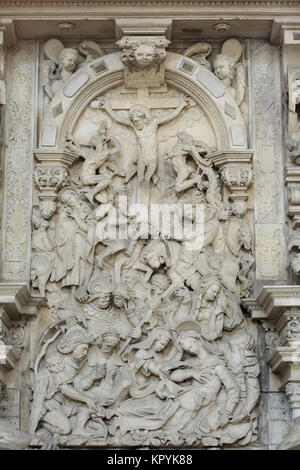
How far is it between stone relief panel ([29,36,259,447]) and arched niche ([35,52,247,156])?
0.24 feet

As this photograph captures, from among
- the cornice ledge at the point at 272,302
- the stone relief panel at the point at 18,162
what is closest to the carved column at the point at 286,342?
the cornice ledge at the point at 272,302

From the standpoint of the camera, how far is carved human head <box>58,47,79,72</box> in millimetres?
11086

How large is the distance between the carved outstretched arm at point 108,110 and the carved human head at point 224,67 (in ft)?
3.16

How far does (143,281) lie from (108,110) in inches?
66.2

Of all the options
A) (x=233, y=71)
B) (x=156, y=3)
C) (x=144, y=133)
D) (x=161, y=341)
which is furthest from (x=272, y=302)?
(x=156, y=3)

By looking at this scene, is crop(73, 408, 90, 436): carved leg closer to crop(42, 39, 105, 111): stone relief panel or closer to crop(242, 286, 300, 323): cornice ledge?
crop(242, 286, 300, 323): cornice ledge

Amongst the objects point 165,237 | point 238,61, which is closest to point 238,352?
point 165,237

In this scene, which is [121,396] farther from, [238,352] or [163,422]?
[238,352]

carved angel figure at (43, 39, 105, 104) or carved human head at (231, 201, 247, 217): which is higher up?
carved angel figure at (43, 39, 105, 104)

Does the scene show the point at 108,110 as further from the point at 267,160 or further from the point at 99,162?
the point at 267,160

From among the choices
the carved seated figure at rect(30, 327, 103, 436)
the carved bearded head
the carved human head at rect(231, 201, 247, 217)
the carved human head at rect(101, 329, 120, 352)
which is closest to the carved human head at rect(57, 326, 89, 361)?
the carved seated figure at rect(30, 327, 103, 436)

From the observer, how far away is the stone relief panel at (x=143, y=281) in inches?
404

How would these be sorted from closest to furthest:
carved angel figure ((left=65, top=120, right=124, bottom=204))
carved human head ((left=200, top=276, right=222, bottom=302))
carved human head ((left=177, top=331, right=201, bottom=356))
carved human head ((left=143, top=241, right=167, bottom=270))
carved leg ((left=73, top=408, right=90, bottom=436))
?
carved leg ((left=73, top=408, right=90, bottom=436))
carved human head ((left=177, top=331, right=201, bottom=356))
carved human head ((left=200, top=276, right=222, bottom=302))
carved human head ((left=143, top=241, right=167, bottom=270))
carved angel figure ((left=65, top=120, right=124, bottom=204))

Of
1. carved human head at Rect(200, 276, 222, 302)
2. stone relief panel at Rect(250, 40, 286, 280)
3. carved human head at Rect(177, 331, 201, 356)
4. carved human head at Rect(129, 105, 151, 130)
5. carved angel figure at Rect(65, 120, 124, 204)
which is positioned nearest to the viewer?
carved human head at Rect(177, 331, 201, 356)
